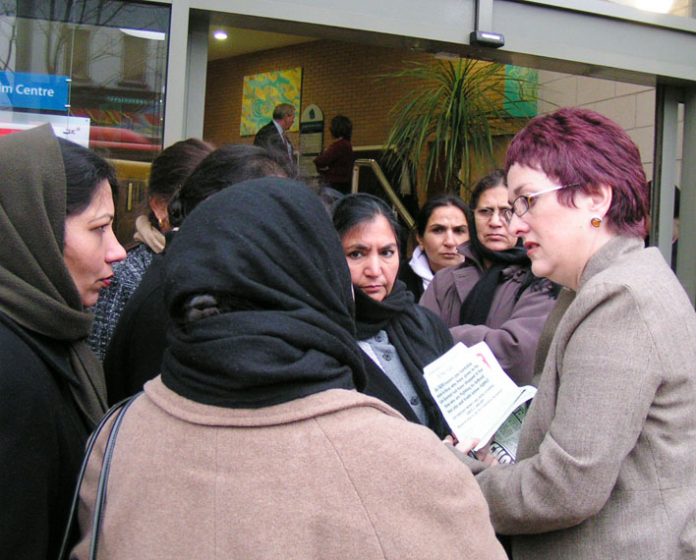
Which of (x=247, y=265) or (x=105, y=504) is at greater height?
(x=247, y=265)

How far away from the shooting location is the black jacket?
4.31ft

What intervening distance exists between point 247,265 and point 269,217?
80mm

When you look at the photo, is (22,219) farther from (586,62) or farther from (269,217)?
(586,62)

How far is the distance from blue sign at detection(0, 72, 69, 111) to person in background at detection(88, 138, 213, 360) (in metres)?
1.11

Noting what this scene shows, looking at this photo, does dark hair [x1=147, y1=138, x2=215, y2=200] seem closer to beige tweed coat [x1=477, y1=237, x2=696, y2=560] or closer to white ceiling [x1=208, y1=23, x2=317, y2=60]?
beige tweed coat [x1=477, y1=237, x2=696, y2=560]

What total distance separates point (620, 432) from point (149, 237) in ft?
5.81

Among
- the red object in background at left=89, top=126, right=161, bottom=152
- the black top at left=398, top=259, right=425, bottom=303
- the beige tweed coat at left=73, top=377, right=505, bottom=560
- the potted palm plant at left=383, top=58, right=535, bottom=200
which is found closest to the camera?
the beige tweed coat at left=73, top=377, right=505, bottom=560

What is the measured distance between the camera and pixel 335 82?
11.9 metres

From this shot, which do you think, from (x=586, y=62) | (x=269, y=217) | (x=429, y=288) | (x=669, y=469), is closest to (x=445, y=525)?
(x=269, y=217)

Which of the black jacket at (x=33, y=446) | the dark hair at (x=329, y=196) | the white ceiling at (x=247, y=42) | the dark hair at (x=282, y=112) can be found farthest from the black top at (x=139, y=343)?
the white ceiling at (x=247, y=42)

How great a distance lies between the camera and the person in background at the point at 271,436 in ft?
3.32

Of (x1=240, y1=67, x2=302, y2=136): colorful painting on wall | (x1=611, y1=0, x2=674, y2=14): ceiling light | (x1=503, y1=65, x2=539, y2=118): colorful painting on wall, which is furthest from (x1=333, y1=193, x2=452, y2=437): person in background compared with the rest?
(x1=240, y1=67, x2=302, y2=136): colorful painting on wall

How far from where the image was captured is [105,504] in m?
1.16

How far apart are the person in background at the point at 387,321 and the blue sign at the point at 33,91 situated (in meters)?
1.67
